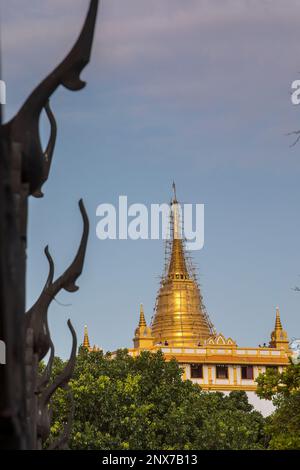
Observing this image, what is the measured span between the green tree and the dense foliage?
20.2 m

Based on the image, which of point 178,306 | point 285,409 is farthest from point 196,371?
point 285,409

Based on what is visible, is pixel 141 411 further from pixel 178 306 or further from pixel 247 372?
pixel 178 306

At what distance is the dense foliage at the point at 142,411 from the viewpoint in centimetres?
5959

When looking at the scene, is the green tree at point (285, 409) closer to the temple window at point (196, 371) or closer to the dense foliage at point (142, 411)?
the dense foliage at point (142, 411)

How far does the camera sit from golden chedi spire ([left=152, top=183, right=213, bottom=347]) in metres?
131

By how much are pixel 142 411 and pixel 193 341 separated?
68526 millimetres

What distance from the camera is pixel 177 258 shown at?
14038cm

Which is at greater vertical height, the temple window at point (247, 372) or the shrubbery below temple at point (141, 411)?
the temple window at point (247, 372)

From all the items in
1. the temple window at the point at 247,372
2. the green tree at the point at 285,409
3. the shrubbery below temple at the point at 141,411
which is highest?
the temple window at the point at 247,372

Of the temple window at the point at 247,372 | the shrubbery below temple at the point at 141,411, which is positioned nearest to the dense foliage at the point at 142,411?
the shrubbery below temple at the point at 141,411

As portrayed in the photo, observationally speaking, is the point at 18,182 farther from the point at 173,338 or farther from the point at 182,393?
the point at 173,338

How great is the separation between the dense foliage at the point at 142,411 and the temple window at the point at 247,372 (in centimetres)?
4254

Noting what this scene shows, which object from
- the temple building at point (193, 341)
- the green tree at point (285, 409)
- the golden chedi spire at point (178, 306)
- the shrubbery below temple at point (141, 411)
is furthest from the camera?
the golden chedi spire at point (178, 306)

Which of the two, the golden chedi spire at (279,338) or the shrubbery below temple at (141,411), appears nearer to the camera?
the shrubbery below temple at (141,411)
